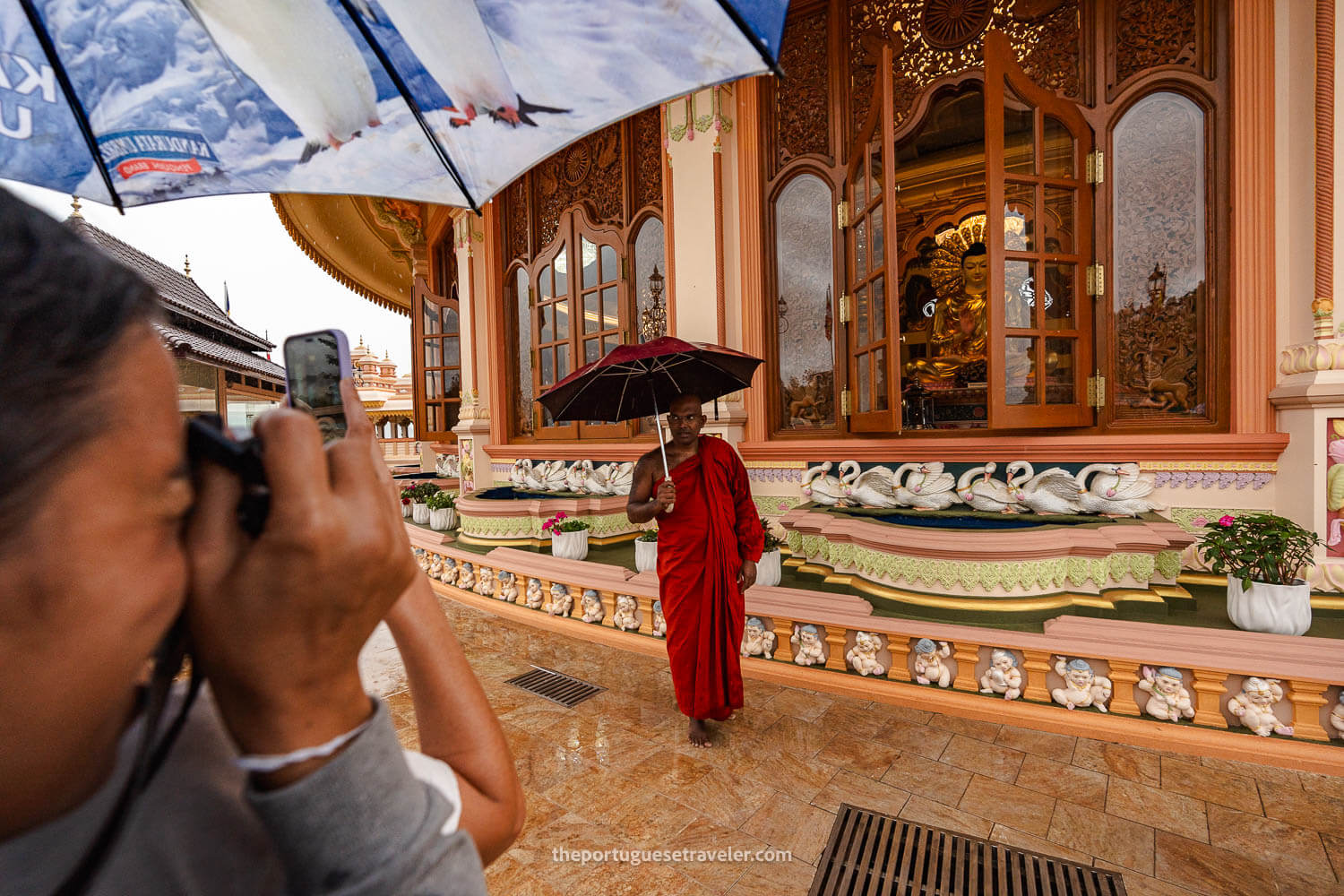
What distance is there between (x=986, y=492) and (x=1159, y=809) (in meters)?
1.99

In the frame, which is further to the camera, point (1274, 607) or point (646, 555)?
point (646, 555)

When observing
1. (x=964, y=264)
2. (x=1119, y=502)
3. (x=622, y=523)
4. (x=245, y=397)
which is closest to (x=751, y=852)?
(x=1119, y=502)

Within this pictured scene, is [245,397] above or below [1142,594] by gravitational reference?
above

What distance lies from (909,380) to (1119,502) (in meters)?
2.43

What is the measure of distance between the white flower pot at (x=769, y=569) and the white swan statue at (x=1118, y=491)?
194 centimetres

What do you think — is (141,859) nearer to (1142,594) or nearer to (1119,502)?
(1142,594)

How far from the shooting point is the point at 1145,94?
11.7 feet

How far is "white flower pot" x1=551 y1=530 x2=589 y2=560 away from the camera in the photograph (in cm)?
455

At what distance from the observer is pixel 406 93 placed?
5.52 ft

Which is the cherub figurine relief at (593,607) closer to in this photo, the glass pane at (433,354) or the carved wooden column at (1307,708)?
the carved wooden column at (1307,708)

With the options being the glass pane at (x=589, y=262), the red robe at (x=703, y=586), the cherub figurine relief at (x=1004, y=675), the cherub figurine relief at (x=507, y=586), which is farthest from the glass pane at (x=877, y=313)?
the cherub figurine relief at (x=507, y=586)

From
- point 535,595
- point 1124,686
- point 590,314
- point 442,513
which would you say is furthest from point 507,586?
point 1124,686

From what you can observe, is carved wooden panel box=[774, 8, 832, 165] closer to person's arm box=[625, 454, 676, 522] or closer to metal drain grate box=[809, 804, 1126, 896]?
person's arm box=[625, 454, 676, 522]

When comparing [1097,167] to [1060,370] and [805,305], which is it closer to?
[1060,370]
